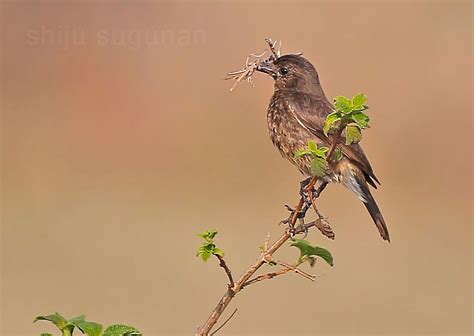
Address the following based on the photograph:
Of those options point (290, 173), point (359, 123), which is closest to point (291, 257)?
point (290, 173)

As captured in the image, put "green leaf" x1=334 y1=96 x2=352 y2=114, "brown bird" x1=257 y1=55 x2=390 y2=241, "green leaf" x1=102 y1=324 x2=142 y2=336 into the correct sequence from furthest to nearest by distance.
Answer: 1. "brown bird" x1=257 y1=55 x2=390 y2=241
2. "green leaf" x1=334 y1=96 x2=352 y2=114
3. "green leaf" x1=102 y1=324 x2=142 y2=336

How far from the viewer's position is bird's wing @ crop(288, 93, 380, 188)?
464 centimetres

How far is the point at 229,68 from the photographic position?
43.0ft

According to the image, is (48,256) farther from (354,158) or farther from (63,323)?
(63,323)

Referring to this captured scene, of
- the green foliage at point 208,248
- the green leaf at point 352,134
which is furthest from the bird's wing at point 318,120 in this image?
the green foliage at point 208,248

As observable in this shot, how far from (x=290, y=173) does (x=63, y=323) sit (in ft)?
36.3

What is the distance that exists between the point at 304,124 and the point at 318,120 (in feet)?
0.23

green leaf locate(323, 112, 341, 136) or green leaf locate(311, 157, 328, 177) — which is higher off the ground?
green leaf locate(323, 112, 341, 136)

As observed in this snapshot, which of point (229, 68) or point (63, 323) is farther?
point (229, 68)

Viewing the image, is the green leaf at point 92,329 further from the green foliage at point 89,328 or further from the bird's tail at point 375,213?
the bird's tail at point 375,213

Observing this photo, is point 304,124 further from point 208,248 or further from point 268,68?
point 208,248

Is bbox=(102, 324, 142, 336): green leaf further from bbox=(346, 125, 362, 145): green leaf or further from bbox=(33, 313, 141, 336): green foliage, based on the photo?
bbox=(346, 125, 362, 145): green leaf

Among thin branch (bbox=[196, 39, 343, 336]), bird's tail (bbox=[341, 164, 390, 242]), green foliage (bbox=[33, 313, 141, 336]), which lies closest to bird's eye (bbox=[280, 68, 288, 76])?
bird's tail (bbox=[341, 164, 390, 242])

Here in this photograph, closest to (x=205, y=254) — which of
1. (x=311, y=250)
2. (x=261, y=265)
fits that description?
(x=261, y=265)
